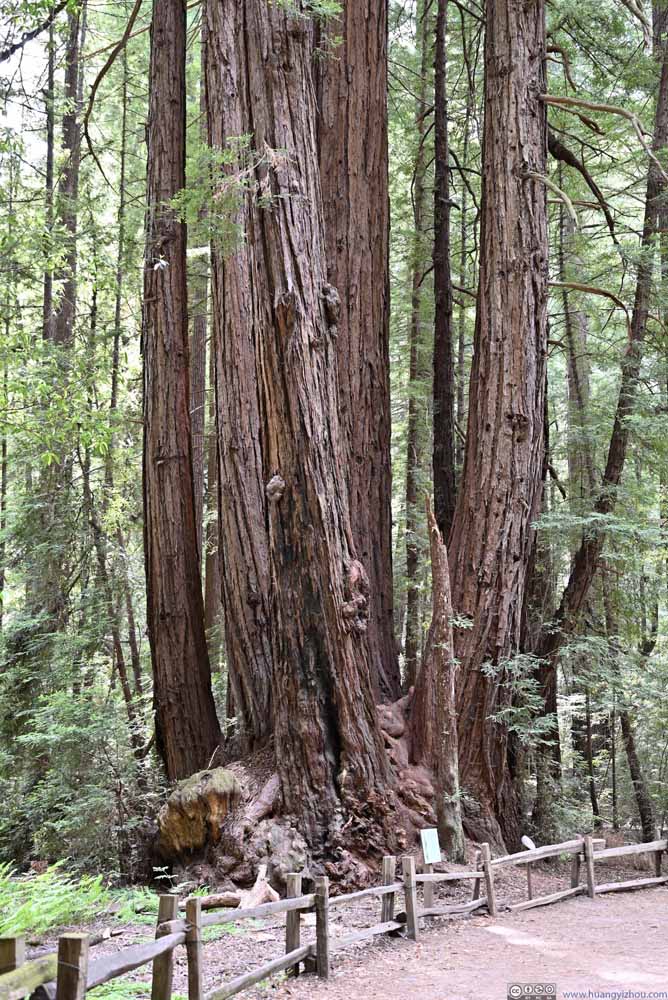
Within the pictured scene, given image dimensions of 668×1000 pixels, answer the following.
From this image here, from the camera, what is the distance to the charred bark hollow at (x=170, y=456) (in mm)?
9234

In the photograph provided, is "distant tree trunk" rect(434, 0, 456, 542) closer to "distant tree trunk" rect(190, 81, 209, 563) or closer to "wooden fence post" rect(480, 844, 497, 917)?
"wooden fence post" rect(480, 844, 497, 917)

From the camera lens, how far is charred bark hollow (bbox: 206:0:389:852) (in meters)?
7.62

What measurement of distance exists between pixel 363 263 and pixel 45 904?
23.2 feet

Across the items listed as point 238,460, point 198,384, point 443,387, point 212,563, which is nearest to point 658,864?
point 443,387

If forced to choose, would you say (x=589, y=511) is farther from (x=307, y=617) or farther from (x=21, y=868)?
(x=21, y=868)

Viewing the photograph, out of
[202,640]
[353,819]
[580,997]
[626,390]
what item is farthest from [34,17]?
[580,997]

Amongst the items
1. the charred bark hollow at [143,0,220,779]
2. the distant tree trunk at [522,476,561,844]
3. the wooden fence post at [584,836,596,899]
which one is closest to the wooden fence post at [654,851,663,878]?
the distant tree trunk at [522,476,561,844]

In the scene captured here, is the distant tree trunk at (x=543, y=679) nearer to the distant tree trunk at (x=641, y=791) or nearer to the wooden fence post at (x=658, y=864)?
the wooden fence post at (x=658, y=864)

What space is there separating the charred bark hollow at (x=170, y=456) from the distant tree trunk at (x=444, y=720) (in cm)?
248

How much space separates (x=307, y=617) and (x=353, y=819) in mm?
1772

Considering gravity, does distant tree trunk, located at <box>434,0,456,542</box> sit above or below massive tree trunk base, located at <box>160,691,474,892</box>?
above

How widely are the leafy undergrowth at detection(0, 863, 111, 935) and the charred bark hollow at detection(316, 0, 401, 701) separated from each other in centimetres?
355

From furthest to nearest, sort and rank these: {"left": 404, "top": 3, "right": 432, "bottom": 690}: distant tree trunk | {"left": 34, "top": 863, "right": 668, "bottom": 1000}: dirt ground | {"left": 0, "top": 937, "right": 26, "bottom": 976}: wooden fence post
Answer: {"left": 404, "top": 3, "right": 432, "bottom": 690}: distant tree trunk
{"left": 34, "top": 863, "right": 668, "bottom": 1000}: dirt ground
{"left": 0, "top": 937, "right": 26, "bottom": 976}: wooden fence post

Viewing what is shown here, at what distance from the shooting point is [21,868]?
10023mm
